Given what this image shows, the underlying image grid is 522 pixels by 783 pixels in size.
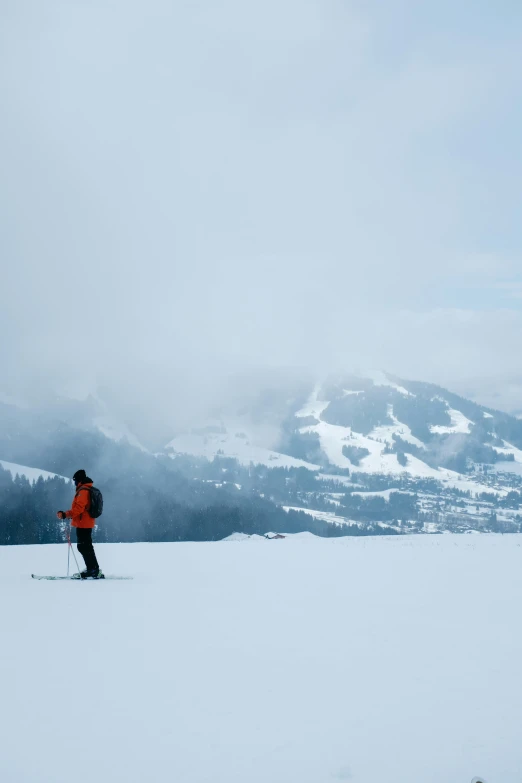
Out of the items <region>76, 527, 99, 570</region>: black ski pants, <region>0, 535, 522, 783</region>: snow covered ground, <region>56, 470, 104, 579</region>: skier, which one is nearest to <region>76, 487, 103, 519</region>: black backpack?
<region>56, 470, 104, 579</region>: skier

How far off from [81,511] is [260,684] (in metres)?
9.52

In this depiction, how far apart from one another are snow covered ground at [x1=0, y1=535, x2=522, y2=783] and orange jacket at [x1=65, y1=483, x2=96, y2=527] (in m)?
1.89

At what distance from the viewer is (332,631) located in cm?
1005

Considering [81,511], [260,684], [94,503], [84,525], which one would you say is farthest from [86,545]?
[260,684]

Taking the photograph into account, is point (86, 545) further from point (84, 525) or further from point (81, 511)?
point (81, 511)

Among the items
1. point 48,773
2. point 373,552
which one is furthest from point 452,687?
point 373,552

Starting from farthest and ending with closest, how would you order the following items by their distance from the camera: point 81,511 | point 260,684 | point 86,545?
point 86,545
point 81,511
point 260,684

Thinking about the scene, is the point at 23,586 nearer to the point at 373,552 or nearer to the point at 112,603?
the point at 112,603

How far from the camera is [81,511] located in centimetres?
1587

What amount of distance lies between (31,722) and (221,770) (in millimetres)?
2070

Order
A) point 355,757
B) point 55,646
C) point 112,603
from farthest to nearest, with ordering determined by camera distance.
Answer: point 112,603 < point 55,646 < point 355,757

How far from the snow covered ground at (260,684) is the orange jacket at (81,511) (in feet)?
6.20

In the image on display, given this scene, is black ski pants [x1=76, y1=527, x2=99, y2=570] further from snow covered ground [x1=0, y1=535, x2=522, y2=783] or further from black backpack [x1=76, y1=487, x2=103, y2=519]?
snow covered ground [x1=0, y1=535, x2=522, y2=783]

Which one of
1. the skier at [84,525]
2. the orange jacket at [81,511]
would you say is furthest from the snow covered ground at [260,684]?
the orange jacket at [81,511]
